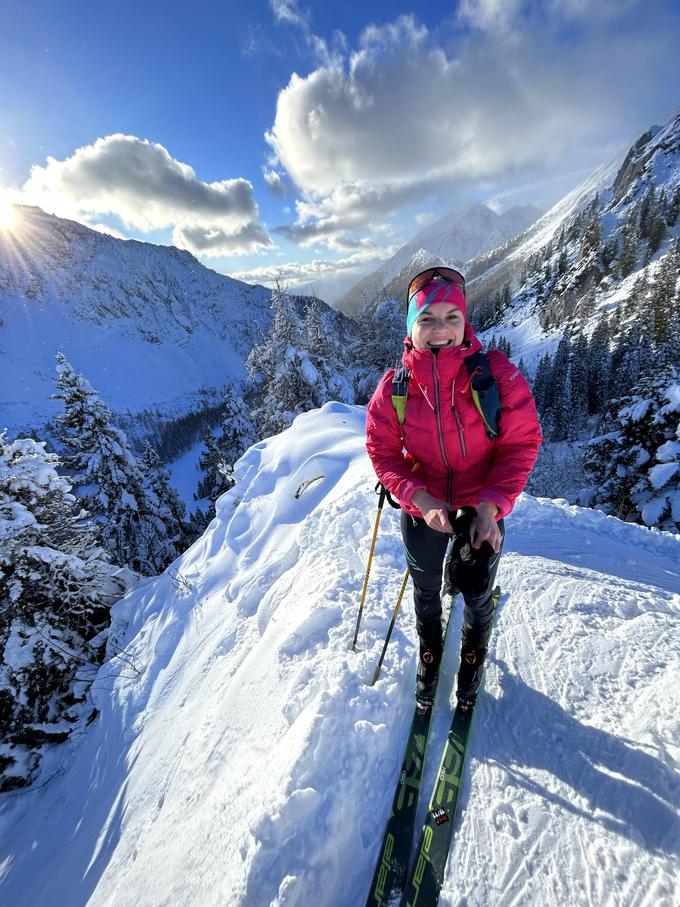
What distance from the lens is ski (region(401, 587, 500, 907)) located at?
2164 millimetres

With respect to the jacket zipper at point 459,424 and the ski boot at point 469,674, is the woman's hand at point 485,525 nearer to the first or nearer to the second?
the jacket zipper at point 459,424

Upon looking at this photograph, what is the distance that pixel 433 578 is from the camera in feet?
9.53

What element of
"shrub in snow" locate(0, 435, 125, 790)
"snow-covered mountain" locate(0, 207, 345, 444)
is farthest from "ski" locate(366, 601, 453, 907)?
"snow-covered mountain" locate(0, 207, 345, 444)

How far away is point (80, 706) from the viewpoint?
23.6 ft

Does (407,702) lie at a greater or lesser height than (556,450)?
lesser

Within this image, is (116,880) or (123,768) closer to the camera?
(116,880)

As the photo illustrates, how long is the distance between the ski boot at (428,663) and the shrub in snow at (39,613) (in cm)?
743

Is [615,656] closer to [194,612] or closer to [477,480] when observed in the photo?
[477,480]

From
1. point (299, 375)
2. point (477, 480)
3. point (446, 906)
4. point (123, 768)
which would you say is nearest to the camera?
point (446, 906)

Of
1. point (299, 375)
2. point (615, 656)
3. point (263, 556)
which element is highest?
point (299, 375)

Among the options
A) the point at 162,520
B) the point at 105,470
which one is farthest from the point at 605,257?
the point at 105,470

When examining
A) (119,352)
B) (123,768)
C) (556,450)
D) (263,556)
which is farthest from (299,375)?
(119,352)

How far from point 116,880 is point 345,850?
8.85 feet

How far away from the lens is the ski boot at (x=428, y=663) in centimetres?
301
